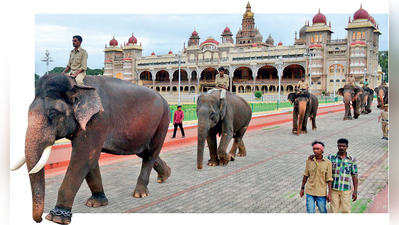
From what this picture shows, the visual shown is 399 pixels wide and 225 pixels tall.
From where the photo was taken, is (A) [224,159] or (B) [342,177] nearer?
(B) [342,177]

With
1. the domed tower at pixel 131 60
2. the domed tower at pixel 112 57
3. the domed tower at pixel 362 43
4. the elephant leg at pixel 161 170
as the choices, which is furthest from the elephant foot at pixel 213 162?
the domed tower at pixel 112 57

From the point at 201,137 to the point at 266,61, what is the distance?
48.9 meters

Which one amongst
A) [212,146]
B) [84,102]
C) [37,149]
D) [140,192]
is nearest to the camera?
[37,149]

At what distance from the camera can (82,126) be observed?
142 inches

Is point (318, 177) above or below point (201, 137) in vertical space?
below

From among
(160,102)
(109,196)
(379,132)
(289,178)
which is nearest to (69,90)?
(160,102)

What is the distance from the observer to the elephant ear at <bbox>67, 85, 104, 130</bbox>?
3.65 meters

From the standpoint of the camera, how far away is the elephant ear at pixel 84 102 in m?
3.65

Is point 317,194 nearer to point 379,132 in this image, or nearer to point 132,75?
point 379,132

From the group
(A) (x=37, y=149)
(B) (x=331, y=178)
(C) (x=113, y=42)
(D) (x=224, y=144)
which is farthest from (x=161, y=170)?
(C) (x=113, y=42)

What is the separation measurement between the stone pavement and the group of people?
0.67 meters

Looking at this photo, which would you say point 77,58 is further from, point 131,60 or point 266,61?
point 131,60

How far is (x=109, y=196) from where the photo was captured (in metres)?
4.88

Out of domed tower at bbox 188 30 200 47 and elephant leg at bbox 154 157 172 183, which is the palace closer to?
domed tower at bbox 188 30 200 47
